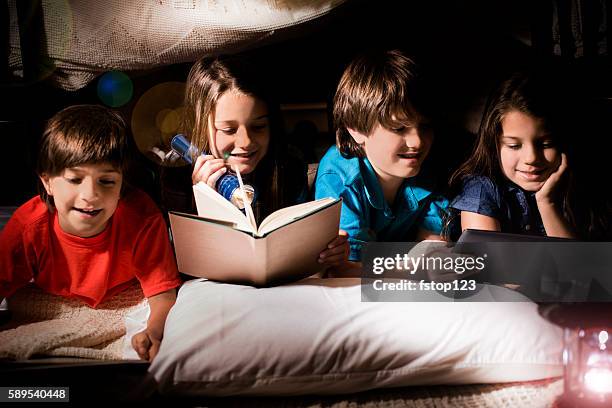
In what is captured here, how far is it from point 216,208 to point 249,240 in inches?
4.0

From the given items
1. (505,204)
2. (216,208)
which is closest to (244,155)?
(216,208)

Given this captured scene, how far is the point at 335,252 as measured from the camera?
0.97 meters

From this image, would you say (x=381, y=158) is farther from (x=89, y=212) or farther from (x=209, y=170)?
(x=89, y=212)

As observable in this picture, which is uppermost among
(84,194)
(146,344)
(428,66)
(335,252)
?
(428,66)

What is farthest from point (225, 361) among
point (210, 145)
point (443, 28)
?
point (443, 28)

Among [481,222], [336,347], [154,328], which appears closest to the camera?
[336,347]

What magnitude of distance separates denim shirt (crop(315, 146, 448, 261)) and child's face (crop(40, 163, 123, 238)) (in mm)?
374

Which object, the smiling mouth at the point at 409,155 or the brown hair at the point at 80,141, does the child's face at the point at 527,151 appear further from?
the brown hair at the point at 80,141

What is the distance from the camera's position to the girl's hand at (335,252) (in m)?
0.97

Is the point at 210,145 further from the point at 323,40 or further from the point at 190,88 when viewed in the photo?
the point at 323,40

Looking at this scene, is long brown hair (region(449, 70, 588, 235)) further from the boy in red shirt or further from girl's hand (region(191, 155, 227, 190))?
the boy in red shirt

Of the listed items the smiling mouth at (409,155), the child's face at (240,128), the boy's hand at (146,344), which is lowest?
the boy's hand at (146,344)

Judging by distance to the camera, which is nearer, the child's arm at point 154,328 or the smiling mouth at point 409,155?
the child's arm at point 154,328

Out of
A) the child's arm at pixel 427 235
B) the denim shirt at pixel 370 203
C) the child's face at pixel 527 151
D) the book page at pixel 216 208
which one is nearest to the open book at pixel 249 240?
the book page at pixel 216 208
